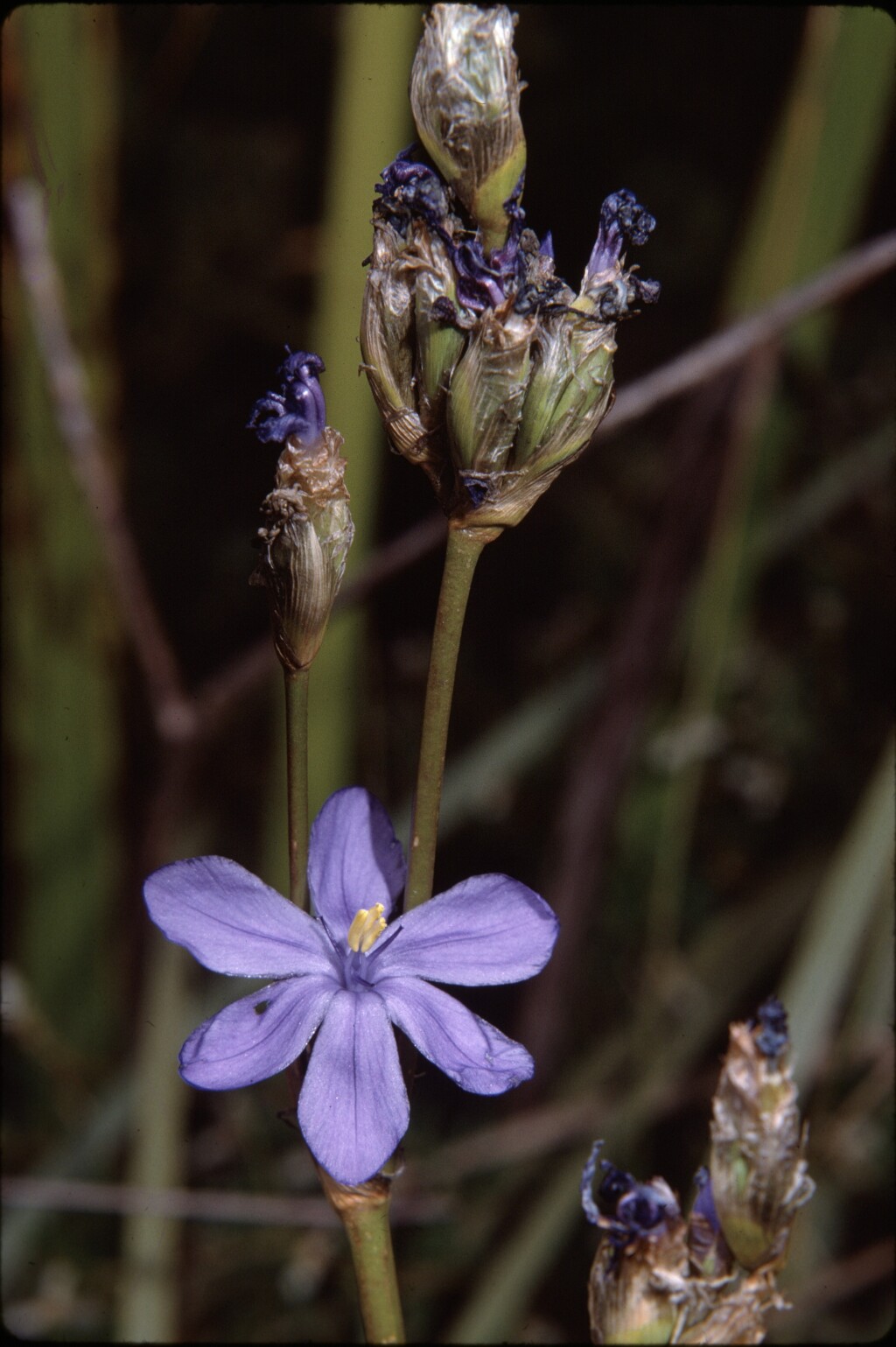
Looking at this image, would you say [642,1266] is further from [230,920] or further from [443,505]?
[443,505]

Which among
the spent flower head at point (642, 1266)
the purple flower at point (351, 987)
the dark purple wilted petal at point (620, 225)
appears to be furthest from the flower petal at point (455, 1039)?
the dark purple wilted petal at point (620, 225)

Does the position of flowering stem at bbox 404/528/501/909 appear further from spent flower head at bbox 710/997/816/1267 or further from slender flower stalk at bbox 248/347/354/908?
spent flower head at bbox 710/997/816/1267

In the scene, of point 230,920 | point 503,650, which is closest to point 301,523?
point 230,920

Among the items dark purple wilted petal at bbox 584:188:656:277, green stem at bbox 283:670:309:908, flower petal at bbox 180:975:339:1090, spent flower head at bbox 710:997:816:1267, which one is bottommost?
spent flower head at bbox 710:997:816:1267

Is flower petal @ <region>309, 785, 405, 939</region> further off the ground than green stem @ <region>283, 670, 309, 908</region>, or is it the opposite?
green stem @ <region>283, 670, 309, 908</region>

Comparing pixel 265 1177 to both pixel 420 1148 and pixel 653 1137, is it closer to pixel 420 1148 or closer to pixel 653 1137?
pixel 420 1148

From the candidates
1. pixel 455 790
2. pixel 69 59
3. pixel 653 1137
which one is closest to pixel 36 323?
pixel 69 59

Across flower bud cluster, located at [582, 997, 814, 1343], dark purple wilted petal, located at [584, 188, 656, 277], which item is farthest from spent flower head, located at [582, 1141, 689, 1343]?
dark purple wilted petal, located at [584, 188, 656, 277]
